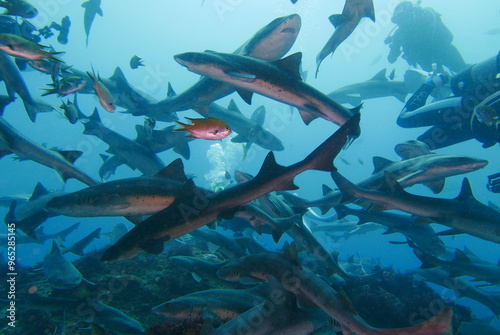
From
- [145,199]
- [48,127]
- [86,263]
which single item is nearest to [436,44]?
[145,199]

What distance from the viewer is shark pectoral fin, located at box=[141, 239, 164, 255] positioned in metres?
3.44

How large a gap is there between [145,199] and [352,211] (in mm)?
6902

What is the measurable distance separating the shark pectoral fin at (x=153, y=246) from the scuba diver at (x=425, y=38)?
20.7m

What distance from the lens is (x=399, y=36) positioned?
17797 mm

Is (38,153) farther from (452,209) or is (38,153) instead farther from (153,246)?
(452,209)

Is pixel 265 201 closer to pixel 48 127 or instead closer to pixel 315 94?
pixel 315 94

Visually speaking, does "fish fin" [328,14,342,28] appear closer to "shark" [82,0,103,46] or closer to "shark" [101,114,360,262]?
"shark" [101,114,360,262]

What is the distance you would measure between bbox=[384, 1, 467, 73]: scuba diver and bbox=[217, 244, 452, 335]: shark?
19.0m

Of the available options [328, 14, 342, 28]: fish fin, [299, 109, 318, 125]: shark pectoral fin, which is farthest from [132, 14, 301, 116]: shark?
[299, 109, 318, 125]: shark pectoral fin

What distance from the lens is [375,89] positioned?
55.7 feet

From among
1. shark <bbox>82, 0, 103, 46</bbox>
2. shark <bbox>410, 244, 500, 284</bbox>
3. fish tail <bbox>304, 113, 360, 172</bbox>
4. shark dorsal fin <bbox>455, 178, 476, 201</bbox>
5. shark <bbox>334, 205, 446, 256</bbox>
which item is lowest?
shark <bbox>410, 244, 500, 284</bbox>

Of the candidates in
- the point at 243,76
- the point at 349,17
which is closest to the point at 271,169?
the point at 243,76

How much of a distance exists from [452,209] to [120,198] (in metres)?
6.67

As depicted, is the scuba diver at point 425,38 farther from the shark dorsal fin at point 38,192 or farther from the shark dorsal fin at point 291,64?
the shark dorsal fin at point 38,192
